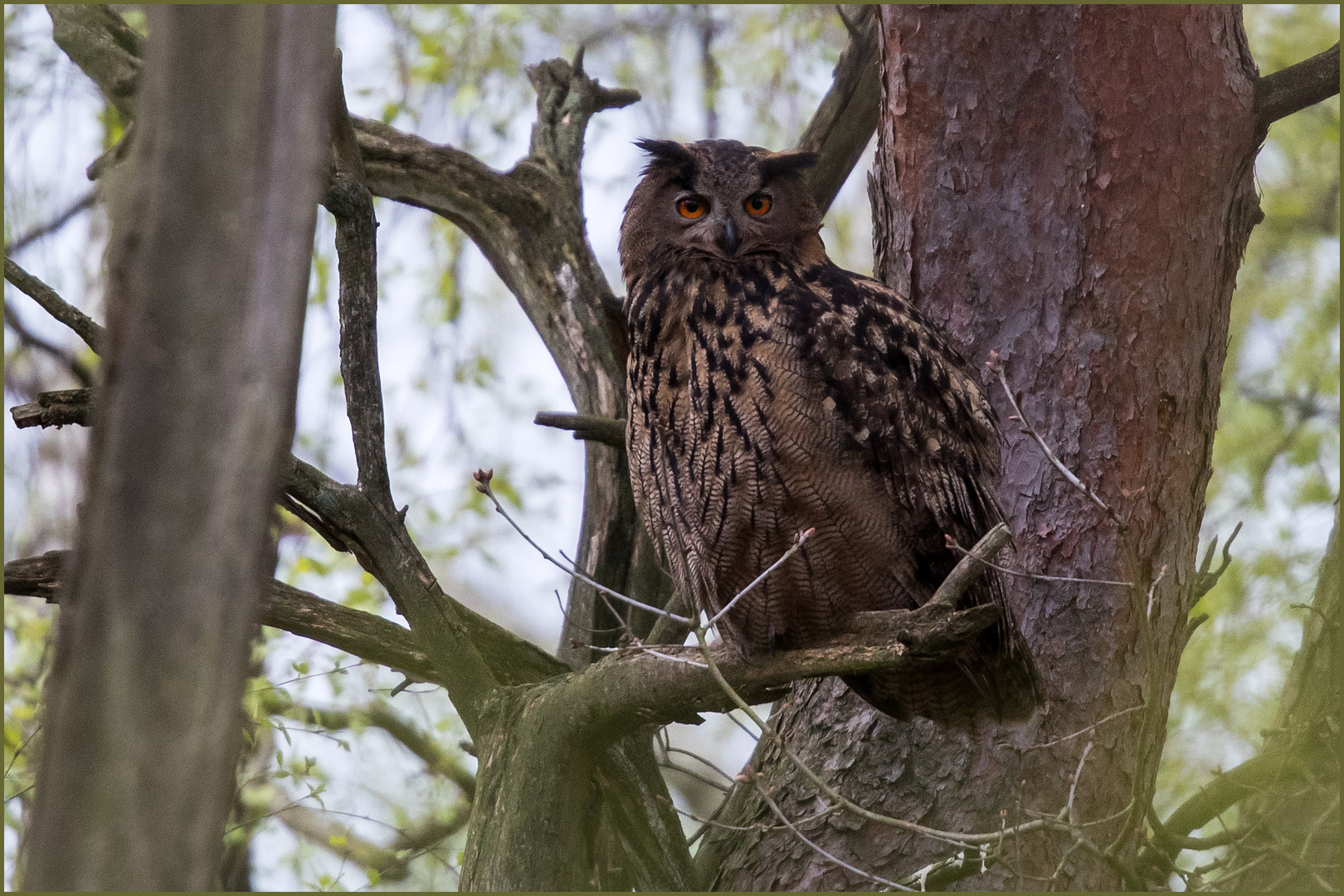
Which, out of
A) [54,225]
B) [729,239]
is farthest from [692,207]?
[54,225]

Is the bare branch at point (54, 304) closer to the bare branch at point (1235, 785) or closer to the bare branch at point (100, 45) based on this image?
the bare branch at point (100, 45)

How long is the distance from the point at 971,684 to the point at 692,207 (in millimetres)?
1249

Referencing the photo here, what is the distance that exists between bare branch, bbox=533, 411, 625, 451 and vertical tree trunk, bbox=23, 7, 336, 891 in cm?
186

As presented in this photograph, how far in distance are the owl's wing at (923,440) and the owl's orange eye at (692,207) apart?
407 millimetres

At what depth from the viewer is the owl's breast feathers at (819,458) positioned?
2.21 metres

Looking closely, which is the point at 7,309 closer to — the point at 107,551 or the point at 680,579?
the point at 680,579

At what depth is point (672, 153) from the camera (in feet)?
8.78

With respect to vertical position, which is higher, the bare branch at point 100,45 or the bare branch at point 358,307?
the bare branch at point 100,45

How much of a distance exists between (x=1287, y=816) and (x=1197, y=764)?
1657 millimetres

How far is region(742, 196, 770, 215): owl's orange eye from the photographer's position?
2611 mm

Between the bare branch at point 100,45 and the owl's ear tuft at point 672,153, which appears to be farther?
the bare branch at point 100,45

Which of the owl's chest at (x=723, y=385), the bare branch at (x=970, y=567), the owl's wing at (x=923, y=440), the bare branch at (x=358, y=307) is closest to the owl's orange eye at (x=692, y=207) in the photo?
the owl's chest at (x=723, y=385)

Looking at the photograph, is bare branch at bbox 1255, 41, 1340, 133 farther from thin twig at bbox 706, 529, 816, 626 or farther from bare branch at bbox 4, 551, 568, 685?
bare branch at bbox 4, 551, 568, 685

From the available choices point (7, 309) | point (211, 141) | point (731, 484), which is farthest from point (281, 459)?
point (7, 309)
